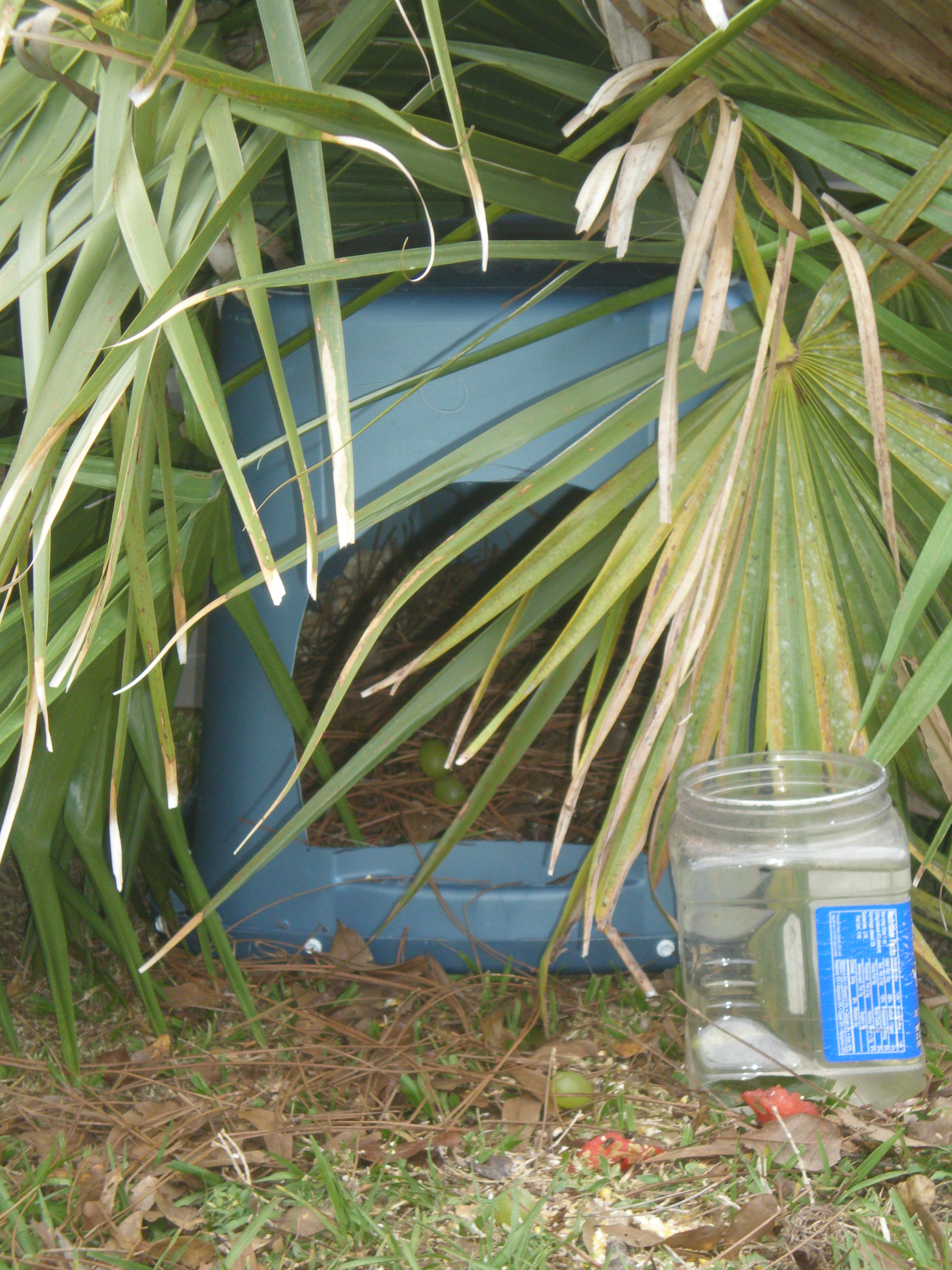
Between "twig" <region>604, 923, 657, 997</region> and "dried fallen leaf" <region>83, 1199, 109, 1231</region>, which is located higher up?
"twig" <region>604, 923, 657, 997</region>

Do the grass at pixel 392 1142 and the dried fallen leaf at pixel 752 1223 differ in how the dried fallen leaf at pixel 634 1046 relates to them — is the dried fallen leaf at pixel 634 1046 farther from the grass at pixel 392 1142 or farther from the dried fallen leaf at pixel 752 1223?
the dried fallen leaf at pixel 752 1223

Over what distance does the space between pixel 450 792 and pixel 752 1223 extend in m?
0.78

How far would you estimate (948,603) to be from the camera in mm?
1019

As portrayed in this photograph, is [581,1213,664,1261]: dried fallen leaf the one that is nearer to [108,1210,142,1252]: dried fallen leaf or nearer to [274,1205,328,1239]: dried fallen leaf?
[274,1205,328,1239]: dried fallen leaf

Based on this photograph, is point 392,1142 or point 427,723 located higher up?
point 427,723

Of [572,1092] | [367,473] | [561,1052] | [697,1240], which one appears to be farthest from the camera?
[367,473]

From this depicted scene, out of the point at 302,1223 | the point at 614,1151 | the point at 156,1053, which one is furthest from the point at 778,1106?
the point at 156,1053

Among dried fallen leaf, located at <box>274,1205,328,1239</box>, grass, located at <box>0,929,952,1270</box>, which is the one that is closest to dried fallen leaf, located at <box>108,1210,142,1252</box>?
grass, located at <box>0,929,952,1270</box>

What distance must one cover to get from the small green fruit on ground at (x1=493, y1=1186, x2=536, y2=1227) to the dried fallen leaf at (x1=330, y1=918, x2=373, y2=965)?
45 centimetres

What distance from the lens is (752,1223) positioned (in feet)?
2.53

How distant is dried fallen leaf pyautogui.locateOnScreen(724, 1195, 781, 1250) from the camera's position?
766 mm

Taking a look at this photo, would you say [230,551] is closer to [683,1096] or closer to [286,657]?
[286,657]

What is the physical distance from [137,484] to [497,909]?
26.7 inches

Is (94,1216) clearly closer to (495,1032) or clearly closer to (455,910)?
(495,1032)
